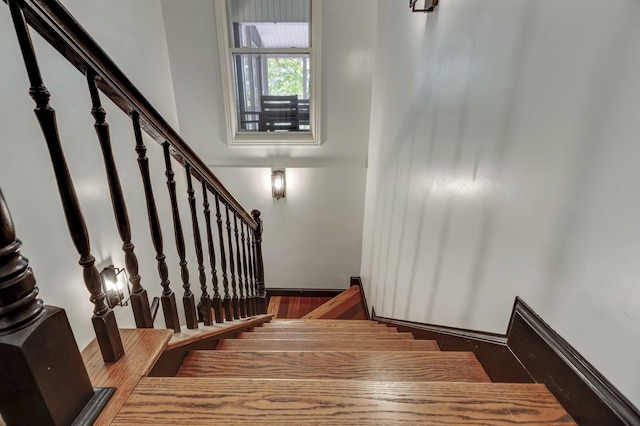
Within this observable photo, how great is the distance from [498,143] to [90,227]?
7.15 ft

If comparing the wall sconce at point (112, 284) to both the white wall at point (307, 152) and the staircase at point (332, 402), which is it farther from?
the white wall at point (307, 152)

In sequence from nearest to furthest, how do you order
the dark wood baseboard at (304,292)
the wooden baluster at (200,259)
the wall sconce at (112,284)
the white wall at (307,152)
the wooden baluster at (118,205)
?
the wooden baluster at (118,205)
the wooden baluster at (200,259)
the wall sconce at (112,284)
the white wall at (307,152)
the dark wood baseboard at (304,292)

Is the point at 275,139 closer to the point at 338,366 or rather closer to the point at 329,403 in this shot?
the point at 338,366

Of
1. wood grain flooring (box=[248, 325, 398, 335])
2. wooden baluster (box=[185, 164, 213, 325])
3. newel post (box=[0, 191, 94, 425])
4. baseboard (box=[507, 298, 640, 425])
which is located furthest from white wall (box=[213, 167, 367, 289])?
newel post (box=[0, 191, 94, 425])

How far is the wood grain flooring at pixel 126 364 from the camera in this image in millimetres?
611

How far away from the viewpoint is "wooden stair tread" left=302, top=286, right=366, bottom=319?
3.32m

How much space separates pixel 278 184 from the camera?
3703mm

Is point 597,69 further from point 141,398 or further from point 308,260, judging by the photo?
point 308,260

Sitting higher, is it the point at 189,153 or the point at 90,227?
the point at 189,153

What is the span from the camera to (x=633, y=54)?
52 cm

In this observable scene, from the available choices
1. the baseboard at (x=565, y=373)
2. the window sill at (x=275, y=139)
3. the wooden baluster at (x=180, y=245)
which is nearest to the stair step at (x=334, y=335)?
the wooden baluster at (x=180, y=245)

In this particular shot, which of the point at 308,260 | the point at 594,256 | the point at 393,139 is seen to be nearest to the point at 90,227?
the point at 393,139

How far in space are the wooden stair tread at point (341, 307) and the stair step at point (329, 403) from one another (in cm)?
267

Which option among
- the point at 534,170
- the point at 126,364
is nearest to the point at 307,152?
the point at 534,170
